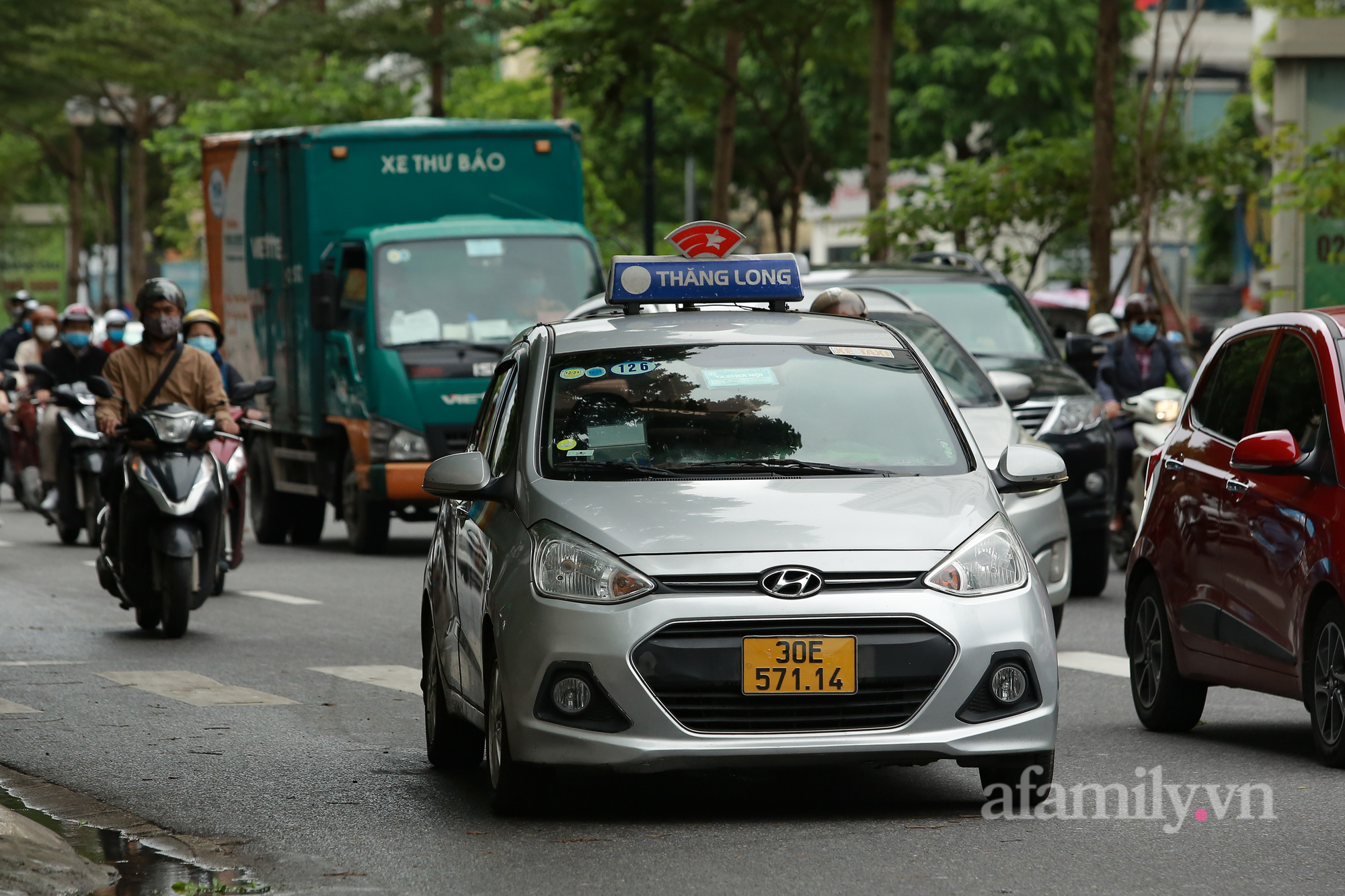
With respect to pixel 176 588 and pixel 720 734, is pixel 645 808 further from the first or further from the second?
pixel 176 588

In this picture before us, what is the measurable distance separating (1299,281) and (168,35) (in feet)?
80.0

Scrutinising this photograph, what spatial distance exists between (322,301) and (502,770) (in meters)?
11.9

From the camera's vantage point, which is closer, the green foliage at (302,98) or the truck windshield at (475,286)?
the truck windshield at (475,286)

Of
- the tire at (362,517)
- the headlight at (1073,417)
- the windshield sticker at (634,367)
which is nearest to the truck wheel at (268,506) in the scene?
the tire at (362,517)

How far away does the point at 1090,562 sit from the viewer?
48.3 ft

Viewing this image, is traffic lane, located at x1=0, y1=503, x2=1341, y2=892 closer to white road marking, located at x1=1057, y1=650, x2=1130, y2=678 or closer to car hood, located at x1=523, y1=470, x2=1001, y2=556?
white road marking, located at x1=1057, y1=650, x2=1130, y2=678

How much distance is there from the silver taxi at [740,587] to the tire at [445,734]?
55 centimetres

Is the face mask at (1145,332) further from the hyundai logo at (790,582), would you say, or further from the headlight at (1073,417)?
the hyundai logo at (790,582)

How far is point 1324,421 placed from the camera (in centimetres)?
800

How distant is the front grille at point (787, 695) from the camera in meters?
6.62

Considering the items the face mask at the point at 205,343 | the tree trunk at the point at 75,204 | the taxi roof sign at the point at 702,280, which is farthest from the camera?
the tree trunk at the point at 75,204

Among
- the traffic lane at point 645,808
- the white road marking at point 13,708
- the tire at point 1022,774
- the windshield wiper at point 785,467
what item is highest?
the windshield wiper at point 785,467

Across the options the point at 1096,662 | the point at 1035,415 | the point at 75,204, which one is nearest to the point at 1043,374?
the point at 1035,415

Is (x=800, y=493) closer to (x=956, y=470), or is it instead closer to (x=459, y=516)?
(x=956, y=470)
